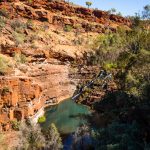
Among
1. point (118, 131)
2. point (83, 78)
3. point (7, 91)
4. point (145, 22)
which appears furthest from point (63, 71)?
point (118, 131)

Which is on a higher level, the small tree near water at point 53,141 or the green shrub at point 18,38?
the green shrub at point 18,38

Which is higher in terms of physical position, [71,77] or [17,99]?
[71,77]

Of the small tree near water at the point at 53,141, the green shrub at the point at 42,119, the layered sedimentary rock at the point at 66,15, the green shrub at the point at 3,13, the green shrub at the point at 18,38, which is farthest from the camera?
the layered sedimentary rock at the point at 66,15

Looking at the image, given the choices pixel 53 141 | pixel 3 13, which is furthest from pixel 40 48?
pixel 53 141

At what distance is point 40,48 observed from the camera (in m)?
64.8

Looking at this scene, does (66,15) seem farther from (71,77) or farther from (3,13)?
(71,77)

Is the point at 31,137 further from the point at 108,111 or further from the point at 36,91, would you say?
the point at 36,91

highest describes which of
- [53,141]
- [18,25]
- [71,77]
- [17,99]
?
[18,25]

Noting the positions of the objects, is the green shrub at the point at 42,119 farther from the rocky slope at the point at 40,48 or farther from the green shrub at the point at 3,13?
the green shrub at the point at 3,13

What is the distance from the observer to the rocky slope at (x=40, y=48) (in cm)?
3628

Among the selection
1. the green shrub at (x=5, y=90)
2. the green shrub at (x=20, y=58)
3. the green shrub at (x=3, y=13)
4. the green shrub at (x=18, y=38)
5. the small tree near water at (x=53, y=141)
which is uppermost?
the green shrub at (x=3, y=13)

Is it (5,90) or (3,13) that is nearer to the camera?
(5,90)

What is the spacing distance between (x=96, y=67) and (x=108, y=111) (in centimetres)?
3407

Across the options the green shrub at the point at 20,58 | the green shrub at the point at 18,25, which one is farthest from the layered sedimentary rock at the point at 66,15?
the green shrub at the point at 20,58
